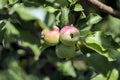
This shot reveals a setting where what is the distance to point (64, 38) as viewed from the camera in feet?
3.79

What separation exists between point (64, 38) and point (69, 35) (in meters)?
0.02

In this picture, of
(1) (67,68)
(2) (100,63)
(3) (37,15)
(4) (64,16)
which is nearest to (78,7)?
(4) (64,16)

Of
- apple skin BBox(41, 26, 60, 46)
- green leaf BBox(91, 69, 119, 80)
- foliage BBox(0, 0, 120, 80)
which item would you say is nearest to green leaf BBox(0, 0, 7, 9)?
foliage BBox(0, 0, 120, 80)

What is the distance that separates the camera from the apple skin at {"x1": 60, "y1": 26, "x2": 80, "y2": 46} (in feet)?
3.75

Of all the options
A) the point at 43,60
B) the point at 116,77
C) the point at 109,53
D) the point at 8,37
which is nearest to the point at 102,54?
the point at 109,53

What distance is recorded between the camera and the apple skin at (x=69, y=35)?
114 cm

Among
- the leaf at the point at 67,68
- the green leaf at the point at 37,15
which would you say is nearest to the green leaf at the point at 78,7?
the green leaf at the point at 37,15

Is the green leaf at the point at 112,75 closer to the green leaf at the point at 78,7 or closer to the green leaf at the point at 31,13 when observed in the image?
the green leaf at the point at 78,7

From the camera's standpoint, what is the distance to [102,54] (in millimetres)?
1185

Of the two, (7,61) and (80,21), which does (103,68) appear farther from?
(7,61)

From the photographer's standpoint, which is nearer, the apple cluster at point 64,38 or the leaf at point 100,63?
the apple cluster at point 64,38

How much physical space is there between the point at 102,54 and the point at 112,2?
37cm

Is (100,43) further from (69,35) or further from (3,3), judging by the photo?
(3,3)

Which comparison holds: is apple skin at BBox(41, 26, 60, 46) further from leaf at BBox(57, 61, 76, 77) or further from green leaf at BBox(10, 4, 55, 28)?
leaf at BBox(57, 61, 76, 77)
